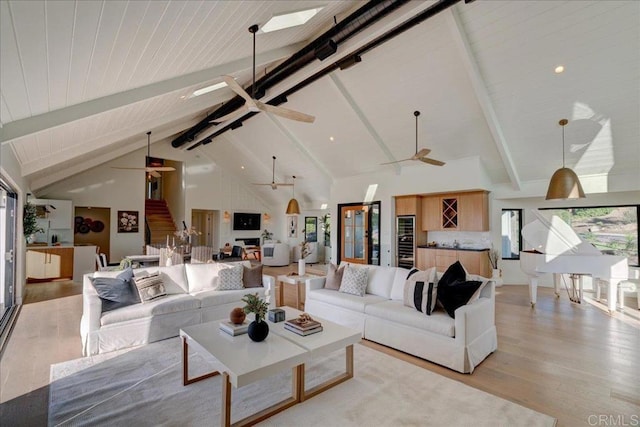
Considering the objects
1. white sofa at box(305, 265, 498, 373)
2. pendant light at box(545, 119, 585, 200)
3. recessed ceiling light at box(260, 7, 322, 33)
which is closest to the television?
white sofa at box(305, 265, 498, 373)

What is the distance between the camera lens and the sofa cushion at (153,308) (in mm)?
3678

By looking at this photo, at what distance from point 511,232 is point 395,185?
313 cm

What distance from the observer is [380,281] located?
15.1ft

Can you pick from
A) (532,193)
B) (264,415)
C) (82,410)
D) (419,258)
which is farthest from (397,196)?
(82,410)

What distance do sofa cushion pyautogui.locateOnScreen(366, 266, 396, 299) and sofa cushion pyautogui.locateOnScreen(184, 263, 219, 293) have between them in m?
2.37

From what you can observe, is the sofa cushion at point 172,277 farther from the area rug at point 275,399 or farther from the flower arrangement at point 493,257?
the flower arrangement at point 493,257

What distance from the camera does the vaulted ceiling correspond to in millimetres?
2283

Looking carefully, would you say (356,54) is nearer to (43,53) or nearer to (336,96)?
(336,96)

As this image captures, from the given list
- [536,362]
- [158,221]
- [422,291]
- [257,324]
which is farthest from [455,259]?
[158,221]

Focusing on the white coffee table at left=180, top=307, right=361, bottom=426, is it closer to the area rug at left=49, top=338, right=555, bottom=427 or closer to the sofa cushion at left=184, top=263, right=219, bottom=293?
the area rug at left=49, top=338, right=555, bottom=427

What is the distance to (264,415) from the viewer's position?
2.46 metres

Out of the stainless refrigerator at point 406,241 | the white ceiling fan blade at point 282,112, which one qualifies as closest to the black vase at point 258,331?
the white ceiling fan blade at point 282,112

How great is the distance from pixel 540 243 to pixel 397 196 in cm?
331

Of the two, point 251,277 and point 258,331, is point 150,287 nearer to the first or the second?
point 251,277
